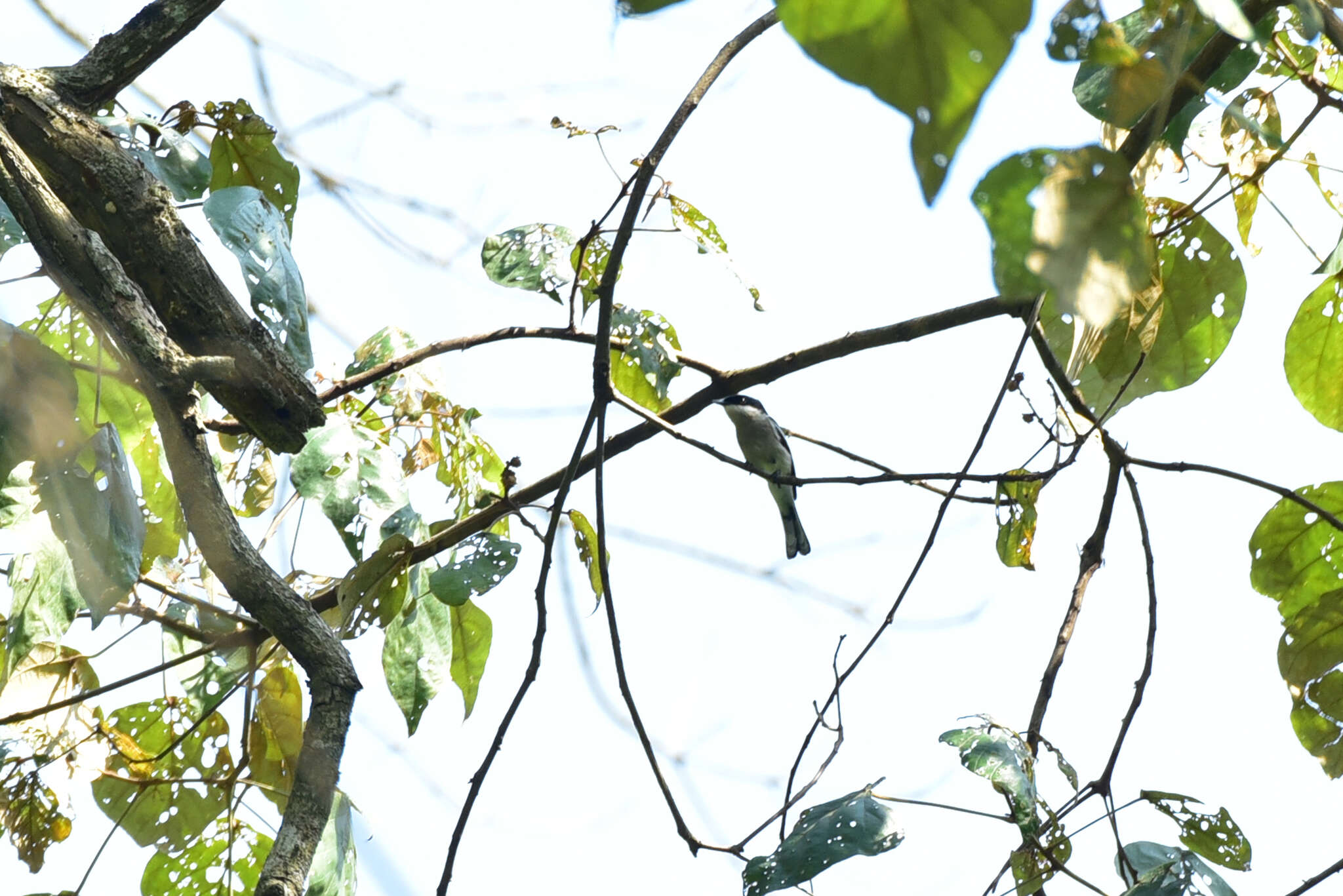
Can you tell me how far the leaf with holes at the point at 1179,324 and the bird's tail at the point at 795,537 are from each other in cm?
314

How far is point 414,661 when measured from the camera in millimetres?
1990

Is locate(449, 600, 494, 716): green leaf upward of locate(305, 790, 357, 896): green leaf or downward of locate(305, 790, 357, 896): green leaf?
upward

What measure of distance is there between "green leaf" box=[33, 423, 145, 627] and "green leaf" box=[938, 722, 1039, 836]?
3.92 ft

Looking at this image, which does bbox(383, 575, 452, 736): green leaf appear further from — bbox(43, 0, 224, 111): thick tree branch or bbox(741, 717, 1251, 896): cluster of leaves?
bbox(43, 0, 224, 111): thick tree branch

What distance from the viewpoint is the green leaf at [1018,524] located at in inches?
77.4

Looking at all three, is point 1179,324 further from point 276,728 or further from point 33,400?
point 276,728

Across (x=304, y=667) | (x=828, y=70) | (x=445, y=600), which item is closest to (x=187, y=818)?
(x=445, y=600)

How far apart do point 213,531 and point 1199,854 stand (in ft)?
4.92

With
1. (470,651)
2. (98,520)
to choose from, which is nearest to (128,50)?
(98,520)

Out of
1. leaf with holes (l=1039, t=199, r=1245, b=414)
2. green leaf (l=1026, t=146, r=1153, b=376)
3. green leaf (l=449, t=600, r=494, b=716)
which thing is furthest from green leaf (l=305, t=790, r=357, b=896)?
green leaf (l=1026, t=146, r=1153, b=376)

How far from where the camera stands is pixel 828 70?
296 millimetres

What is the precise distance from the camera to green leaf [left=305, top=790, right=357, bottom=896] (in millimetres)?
1663

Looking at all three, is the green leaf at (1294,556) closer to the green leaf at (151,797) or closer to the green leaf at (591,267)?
the green leaf at (591,267)

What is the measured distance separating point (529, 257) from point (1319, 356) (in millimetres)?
1419
